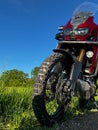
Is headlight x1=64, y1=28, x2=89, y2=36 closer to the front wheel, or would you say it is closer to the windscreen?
the windscreen

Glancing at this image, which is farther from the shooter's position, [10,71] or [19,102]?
[10,71]

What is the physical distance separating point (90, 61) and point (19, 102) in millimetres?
1341

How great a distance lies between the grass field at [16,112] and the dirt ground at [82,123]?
0.24 m

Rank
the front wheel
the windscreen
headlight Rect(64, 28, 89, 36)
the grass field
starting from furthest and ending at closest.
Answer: the windscreen → headlight Rect(64, 28, 89, 36) → the front wheel → the grass field

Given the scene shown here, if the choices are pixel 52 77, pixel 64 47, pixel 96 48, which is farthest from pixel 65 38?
pixel 52 77

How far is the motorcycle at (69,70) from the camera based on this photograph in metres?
4.93

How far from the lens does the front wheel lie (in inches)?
191

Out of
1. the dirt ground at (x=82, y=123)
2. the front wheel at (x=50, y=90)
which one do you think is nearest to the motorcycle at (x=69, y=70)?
the front wheel at (x=50, y=90)

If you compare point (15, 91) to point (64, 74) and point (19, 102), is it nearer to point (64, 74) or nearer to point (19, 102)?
point (19, 102)

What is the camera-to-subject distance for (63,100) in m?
5.39

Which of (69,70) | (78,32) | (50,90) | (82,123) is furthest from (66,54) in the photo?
(82,123)

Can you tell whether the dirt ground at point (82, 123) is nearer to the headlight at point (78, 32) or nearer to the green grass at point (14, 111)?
the green grass at point (14, 111)

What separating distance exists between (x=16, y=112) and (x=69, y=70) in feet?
3.53

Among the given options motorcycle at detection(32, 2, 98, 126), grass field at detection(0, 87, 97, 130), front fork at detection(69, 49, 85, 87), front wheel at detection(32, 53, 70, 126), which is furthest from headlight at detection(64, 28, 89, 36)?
grass field at detection(0, 87, 97, 130)
